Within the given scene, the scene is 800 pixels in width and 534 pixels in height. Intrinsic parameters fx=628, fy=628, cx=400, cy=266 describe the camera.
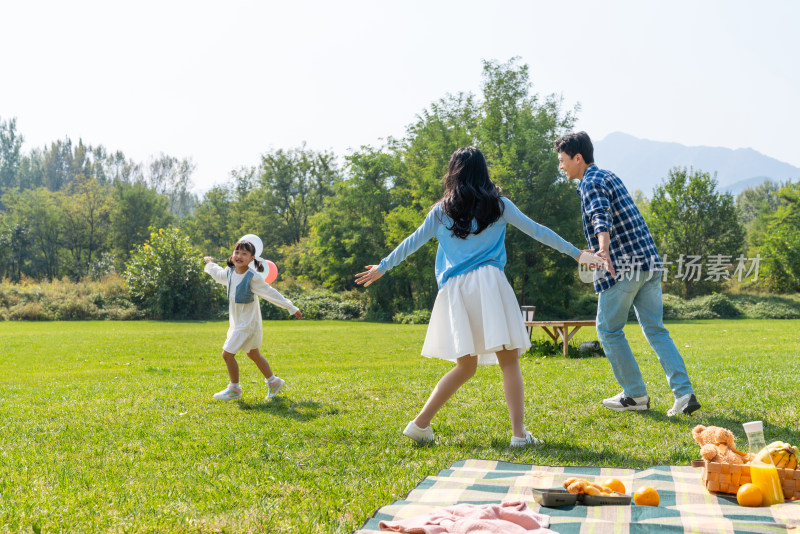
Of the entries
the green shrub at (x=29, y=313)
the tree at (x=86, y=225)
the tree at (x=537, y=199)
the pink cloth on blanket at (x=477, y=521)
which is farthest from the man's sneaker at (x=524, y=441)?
the tree at (x=86, y=225)

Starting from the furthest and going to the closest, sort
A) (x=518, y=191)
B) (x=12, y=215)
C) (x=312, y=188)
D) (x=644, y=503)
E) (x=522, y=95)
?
1. (x=312, y=188)
2. (x=12, y=215)
3. (x=522, y=95)
4. (x=518, y=191)
5. (x=644, y=503)

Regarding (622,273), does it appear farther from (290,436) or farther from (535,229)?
(290,436)

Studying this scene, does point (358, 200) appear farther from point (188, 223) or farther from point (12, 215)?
point (12, 215)

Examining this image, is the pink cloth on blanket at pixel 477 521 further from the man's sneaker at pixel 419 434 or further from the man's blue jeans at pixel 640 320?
the man's blue jeans at pixel 640 320

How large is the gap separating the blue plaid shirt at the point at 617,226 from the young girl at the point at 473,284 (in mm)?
908

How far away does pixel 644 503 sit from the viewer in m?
3.09

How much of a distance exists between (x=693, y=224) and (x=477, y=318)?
42.0 m

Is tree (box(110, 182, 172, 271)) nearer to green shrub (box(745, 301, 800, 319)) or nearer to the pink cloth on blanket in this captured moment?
green shrub (box(745, 301, 800, 319))

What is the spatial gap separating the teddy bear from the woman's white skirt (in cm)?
134

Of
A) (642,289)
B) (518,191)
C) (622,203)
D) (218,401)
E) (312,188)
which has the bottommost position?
(218,401)

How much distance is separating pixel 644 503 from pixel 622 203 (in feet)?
10.4

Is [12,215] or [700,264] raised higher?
[12,215]

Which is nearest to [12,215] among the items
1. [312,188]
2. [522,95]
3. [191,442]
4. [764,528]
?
[312,188]

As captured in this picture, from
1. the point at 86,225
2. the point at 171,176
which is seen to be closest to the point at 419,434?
the point at 86,225
